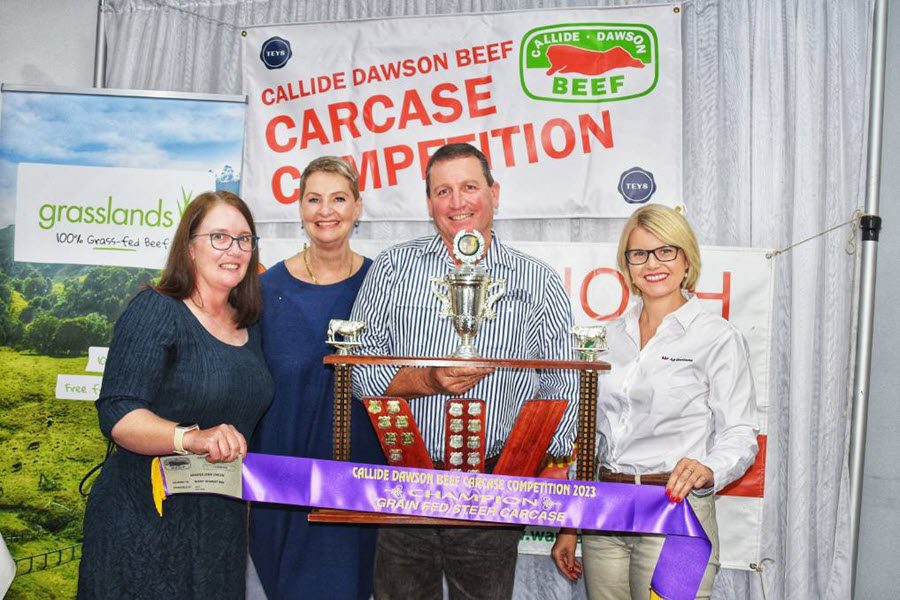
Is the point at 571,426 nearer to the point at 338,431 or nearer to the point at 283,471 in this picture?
the point at 338,431

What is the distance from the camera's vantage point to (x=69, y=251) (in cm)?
338

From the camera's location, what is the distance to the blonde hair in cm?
223

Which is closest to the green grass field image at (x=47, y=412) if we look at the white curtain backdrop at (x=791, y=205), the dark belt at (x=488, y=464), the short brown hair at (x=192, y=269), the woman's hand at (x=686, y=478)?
the short brown hair at (x=192, y=269)

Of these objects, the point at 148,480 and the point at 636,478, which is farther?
the point at 636,478

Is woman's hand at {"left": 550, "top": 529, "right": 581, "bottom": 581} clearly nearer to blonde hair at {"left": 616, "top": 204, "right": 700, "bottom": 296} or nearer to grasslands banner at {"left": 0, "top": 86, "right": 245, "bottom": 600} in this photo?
blonde hair at {"left": 616, "top": 204, "right": 700, "bottom": 296}

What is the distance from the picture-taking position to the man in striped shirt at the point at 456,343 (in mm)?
2264

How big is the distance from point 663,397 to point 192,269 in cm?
136

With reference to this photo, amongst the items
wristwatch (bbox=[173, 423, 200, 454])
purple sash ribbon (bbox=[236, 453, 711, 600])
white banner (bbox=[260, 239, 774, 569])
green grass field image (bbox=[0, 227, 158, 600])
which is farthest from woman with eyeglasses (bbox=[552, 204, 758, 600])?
green grass field image (bbox=[0, 227, 158, 600])

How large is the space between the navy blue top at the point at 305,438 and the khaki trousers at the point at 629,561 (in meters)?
0.75

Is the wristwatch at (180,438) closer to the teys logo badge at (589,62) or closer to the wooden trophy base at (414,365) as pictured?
the wooden trophy base at (414,365)

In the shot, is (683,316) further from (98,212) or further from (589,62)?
(98,212)

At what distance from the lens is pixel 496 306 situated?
2.34 m

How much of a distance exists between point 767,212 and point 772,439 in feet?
3.18

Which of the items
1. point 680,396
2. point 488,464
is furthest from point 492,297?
point 680,396
